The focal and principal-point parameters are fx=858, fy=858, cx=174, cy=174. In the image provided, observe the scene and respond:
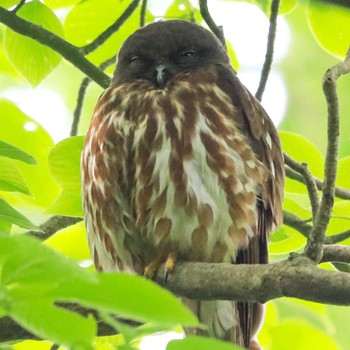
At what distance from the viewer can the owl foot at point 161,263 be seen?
290 cm

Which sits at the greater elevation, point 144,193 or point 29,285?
point 144,193

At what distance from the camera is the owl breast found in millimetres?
3201

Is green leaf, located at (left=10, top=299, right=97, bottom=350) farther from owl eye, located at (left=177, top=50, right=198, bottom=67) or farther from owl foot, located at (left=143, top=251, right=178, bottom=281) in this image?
owl eye, located at (left=177, top=50, right=198, bottom=67)

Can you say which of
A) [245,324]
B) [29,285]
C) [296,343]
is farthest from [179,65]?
[29,285]

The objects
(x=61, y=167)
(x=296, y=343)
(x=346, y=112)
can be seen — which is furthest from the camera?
(x=346, y=112)

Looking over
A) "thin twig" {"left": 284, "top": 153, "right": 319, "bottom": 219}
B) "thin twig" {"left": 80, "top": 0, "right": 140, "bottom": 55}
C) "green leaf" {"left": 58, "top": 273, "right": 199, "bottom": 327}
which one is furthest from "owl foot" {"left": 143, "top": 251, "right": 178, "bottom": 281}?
"green leaf" {"left": 58, "top": 273, "right": 199, "bottom": 327}

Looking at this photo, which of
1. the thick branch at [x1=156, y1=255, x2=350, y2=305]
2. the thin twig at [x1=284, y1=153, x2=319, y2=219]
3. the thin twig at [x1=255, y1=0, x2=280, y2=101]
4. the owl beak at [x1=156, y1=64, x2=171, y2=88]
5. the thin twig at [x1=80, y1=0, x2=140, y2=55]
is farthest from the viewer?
the owl beak at [x1=156, y1=64, x2=171, y2=88]

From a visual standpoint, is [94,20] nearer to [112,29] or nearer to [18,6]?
[112,29]

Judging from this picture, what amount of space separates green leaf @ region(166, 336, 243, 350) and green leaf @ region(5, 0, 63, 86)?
2.24 meters

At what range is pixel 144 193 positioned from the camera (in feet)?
10.6

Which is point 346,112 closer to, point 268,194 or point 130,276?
point 268,194

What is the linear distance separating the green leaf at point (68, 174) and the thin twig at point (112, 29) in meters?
0.44

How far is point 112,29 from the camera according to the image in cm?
351

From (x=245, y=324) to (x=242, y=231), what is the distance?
37 centimetres
